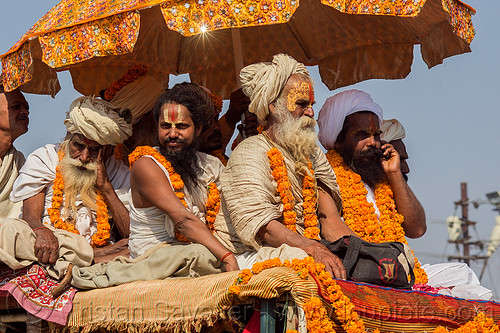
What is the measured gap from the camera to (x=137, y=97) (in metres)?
6.91

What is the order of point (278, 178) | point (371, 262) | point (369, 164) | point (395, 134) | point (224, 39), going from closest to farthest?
1. point (371, 262)
2. point (278, 178)
3. point (369, 164)
4. point (395, 134)
5. point (224, 39)

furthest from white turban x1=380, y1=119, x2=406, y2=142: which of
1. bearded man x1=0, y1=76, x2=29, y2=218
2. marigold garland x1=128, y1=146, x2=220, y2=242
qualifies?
bearded man x1=0, y1=76, x2=29, y2=218

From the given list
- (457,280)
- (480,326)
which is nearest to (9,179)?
(457,280)

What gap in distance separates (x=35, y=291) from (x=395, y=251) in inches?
95.3

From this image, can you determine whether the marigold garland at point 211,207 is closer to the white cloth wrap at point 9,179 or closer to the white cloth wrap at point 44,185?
the white cloth wrap at point 44,185

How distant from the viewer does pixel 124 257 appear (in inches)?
226

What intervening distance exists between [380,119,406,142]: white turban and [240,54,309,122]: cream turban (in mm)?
1467

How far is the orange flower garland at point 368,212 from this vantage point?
6.48 metres

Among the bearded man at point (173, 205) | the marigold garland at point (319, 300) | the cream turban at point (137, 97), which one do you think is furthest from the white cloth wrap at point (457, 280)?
the cream turban at point (137, 97)

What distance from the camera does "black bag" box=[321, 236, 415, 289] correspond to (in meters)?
5.16

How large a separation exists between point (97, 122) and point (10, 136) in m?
1.11

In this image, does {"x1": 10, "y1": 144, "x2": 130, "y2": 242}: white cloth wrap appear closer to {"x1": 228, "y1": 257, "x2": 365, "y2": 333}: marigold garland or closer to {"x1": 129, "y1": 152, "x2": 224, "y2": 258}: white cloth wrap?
{"x1": 129, "y1": 152, "x2": 224, "y2": 258}: white cloth wrap

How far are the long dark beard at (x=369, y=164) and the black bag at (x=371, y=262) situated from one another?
1.48m

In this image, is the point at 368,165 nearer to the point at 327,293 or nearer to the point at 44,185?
the point at 327,293
